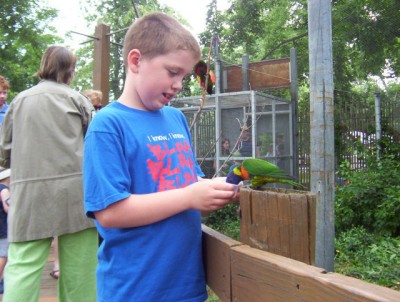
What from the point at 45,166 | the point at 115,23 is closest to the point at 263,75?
the point at 45,166

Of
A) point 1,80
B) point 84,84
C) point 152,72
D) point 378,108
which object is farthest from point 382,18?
point 84,84

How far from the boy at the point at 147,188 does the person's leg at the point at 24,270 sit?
91 cm

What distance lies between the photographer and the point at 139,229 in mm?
1083

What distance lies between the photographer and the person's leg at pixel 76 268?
6.79 ft

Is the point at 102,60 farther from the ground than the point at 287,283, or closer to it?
farther from the ground

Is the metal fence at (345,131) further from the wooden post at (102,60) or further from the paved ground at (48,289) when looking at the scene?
the paved ground at (48,289)

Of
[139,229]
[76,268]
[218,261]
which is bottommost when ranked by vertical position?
[76,268]

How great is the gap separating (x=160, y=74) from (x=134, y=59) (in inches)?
4.2

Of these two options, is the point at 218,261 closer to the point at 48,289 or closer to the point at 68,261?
the point at 68,261

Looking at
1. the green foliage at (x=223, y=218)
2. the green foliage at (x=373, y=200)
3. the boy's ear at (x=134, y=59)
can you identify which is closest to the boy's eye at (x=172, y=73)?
the boy's ear at (x=134, y=59)

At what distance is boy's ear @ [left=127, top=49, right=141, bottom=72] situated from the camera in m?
1.14

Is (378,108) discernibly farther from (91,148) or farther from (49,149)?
(91,148)

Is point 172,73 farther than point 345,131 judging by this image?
No

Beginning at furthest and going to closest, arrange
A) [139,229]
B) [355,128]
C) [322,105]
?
1. [355,128]
2. [322,105]
3. [139,229]
